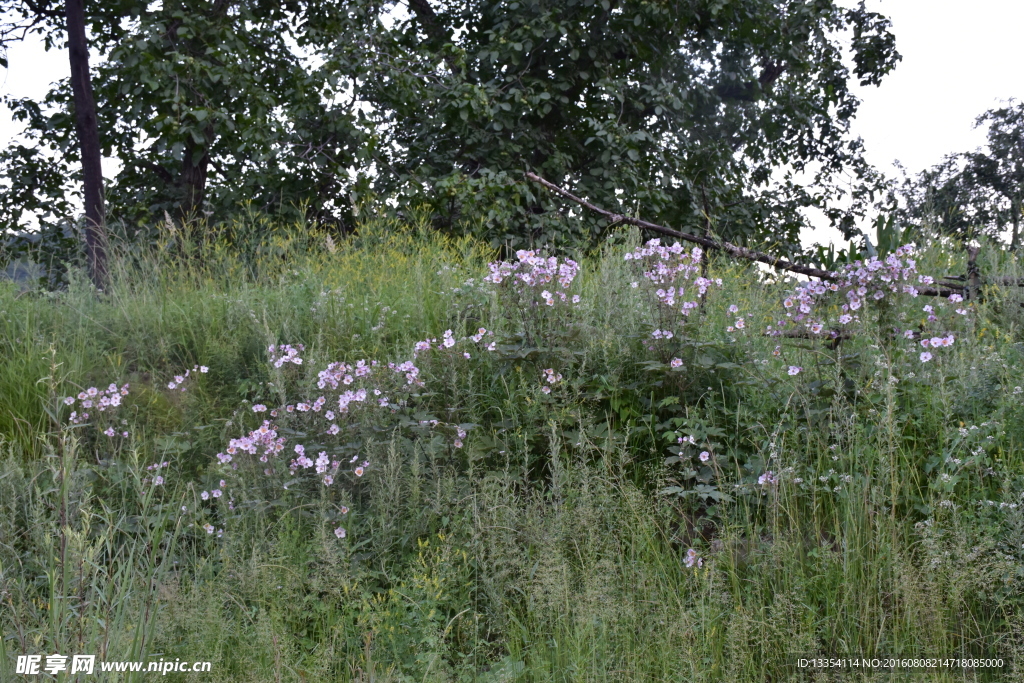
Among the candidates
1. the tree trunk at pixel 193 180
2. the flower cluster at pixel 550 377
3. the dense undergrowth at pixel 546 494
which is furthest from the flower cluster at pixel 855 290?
the tree trunk at pixel 193 180

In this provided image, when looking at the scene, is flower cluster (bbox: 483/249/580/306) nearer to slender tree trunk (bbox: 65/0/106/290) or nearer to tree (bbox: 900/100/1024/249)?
slender tree trunk (bbox: 65/0/106/290)

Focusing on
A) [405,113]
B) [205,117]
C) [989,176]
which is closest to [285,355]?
[205,117]

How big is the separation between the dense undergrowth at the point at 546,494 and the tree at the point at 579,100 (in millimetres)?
4856

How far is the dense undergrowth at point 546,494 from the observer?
8.18ft

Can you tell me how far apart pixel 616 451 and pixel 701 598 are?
1.02 meters

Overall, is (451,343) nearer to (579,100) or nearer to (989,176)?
(579,100)

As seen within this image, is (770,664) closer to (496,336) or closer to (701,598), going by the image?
(701,598)

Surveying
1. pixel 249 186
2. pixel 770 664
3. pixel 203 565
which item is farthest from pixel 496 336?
pixel 249 186

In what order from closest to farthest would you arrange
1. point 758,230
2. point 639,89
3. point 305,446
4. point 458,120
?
point 305,446
point 458,120
point 639,89
point 758,230

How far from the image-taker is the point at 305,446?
3.64 meters

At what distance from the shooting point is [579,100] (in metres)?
11.9

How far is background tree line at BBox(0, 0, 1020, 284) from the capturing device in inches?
371

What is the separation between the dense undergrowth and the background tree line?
4.76m

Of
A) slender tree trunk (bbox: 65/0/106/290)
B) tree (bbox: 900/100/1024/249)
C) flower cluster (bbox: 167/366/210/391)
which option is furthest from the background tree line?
tree (bbox: 900/100/1024/249)
